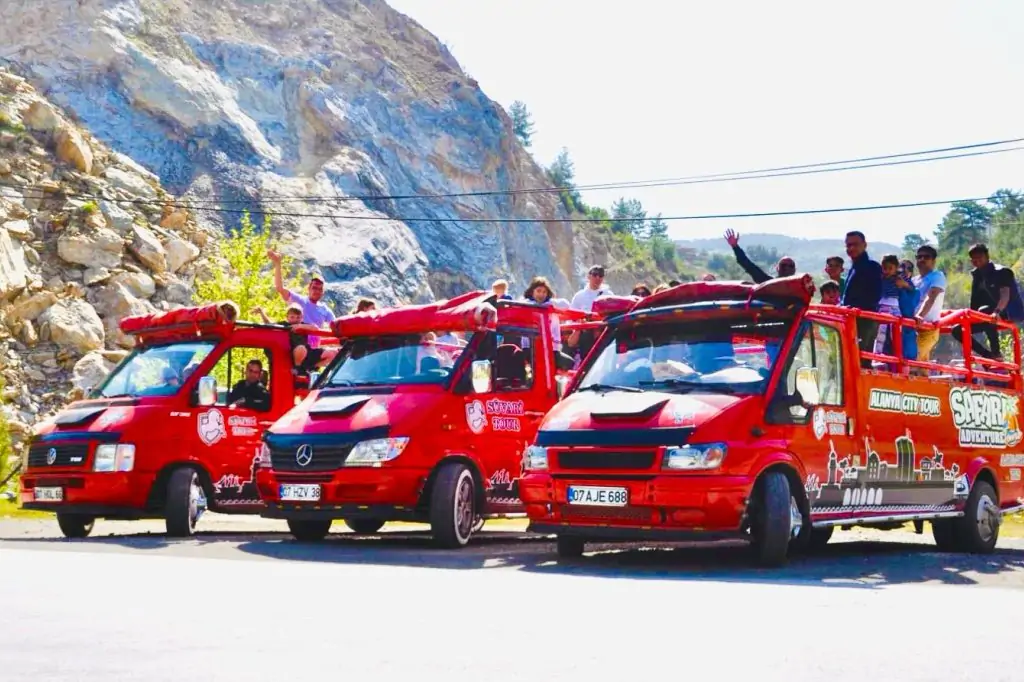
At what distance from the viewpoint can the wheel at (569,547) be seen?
453 inches

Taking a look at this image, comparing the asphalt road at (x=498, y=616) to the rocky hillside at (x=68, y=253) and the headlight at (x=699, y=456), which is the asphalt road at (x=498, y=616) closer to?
the headlight at (x=699, y=456)

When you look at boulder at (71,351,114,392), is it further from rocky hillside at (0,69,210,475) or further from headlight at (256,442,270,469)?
headlight at (256,442,270,469)

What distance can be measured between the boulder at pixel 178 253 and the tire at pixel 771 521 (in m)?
40.1

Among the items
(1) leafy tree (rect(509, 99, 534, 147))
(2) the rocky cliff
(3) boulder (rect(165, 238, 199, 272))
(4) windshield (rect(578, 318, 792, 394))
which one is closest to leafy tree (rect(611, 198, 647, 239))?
(1) leafy tree (rect(509, 99, 534, 147))

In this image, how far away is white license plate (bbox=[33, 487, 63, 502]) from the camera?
14227 mm

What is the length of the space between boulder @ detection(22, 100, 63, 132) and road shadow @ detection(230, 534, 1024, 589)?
38.4 m

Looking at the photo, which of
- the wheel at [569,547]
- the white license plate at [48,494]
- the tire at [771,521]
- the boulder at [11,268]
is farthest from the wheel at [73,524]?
the boulder at [11,268]

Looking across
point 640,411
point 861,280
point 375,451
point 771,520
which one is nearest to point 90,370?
point 375,451

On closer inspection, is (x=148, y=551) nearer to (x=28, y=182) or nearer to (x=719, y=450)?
(x=719, y=450)

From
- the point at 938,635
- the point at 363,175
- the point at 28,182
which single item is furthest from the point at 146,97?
the point at 938,635

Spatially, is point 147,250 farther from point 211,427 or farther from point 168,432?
point 168,432

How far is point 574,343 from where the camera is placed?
A: 1517 cm

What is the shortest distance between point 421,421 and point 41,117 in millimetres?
40469

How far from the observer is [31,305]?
41.1 m
